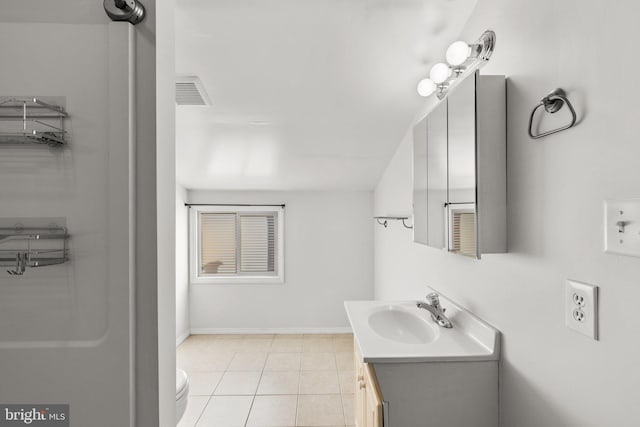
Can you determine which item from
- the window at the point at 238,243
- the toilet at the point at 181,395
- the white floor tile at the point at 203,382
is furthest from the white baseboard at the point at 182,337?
the toilet at the point at 181,395

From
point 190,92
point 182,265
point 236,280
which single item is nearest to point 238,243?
point 236,280

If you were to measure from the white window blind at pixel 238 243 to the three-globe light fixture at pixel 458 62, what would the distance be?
2.99m

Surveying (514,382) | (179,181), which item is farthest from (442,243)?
(179,181)

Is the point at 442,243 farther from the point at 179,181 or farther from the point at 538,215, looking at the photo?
the point at 179,181

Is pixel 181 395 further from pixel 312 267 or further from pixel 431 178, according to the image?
pixel 312 267

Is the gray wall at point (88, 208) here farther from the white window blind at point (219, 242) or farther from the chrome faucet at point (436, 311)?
the white window blind at point (219, 242)

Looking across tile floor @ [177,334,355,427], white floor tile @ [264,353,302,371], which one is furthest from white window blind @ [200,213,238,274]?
white floor tile @ [264,353,302,371]

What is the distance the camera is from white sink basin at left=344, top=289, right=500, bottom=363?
1.38 meters

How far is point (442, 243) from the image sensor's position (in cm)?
162

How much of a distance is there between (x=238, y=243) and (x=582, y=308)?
396 centimetres

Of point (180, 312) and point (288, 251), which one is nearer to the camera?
point (180, 312)

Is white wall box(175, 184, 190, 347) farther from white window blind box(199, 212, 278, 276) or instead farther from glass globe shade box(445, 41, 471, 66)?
glass globe shade box(445, 41, 471, 66)

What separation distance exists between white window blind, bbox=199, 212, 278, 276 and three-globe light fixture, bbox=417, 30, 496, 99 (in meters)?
2.99

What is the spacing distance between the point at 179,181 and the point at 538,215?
365cm
